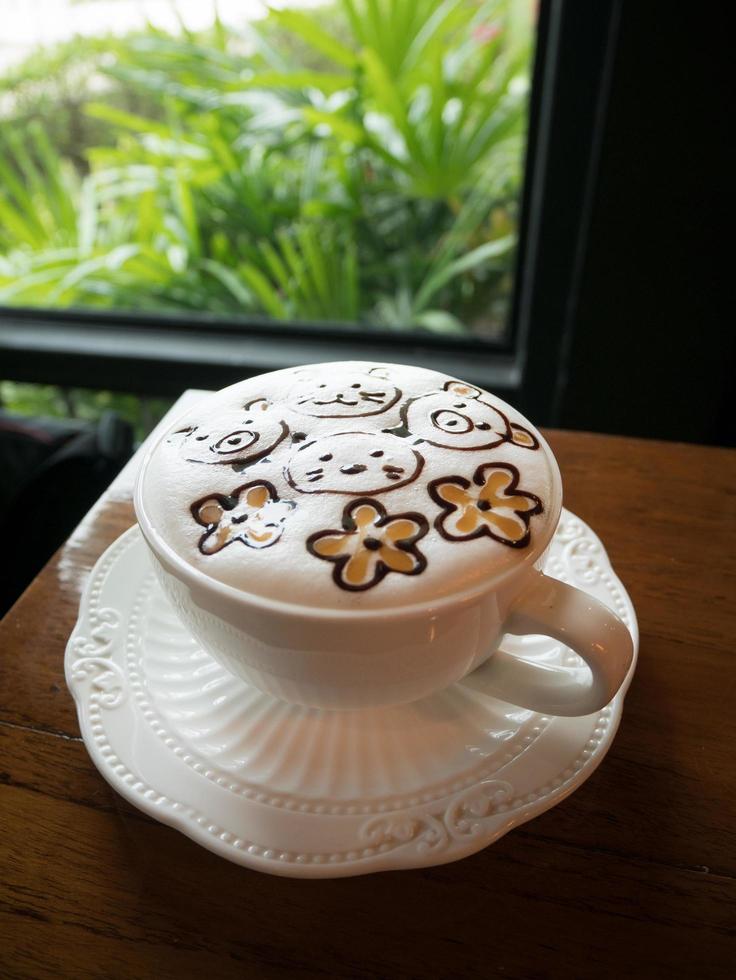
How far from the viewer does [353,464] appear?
13.5 inches

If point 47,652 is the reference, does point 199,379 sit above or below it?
below

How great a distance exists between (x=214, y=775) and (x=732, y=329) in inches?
29.2

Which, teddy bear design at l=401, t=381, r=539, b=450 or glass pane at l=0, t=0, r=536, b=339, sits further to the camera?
glass pane at l=0, t=0, r=536, b=339

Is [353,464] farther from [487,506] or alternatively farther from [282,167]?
[282,167]

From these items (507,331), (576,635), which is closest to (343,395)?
(576,635)

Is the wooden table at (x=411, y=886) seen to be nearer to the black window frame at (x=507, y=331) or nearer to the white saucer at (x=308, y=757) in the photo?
the white saucer at (x=308, y=757)

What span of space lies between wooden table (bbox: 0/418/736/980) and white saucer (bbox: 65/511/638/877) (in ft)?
0.07

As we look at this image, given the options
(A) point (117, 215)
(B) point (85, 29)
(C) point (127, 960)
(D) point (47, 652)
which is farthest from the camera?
(A) point (117, 215)

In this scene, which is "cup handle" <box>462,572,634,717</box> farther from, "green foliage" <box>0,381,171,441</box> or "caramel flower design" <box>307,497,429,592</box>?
"green foliage" <box>0,381,171,441</box>

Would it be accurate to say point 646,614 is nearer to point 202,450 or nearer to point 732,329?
point 202,450

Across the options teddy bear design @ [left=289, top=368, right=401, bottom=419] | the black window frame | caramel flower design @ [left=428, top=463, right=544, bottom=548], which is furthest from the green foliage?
caramel flower design @ [left=428, top=463, right=544, bottom=548]

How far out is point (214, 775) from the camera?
357mm

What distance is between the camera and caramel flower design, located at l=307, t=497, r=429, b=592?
301mm

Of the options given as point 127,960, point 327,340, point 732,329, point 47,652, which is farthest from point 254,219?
point 127,960
